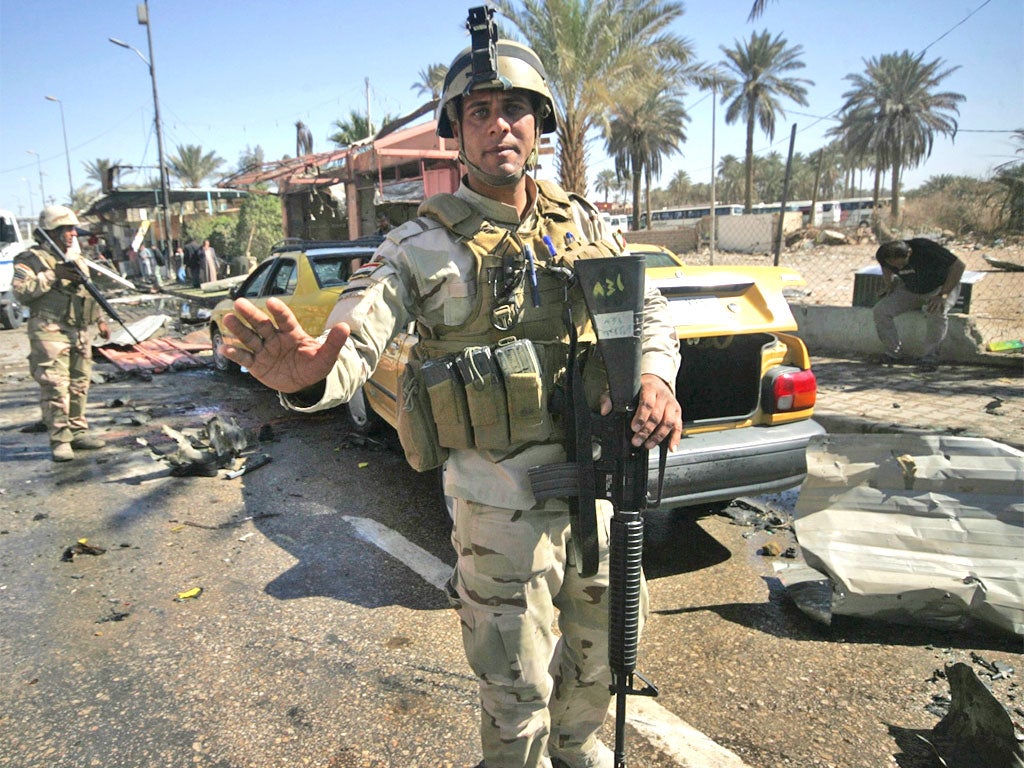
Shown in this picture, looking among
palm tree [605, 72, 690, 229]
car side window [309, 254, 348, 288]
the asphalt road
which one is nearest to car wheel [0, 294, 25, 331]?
car side window [309, 254, 348, 288]

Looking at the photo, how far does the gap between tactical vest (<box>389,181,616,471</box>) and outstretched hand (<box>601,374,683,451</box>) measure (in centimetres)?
16

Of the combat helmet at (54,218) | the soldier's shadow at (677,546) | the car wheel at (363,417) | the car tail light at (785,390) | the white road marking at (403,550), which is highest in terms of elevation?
the combat helmet at (54,218)

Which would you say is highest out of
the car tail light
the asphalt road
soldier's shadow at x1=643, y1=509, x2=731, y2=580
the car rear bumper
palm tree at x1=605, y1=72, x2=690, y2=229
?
palm tree at x1=605, y1=72, x2=690, y2=229

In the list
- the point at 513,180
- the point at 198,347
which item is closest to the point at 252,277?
the point at 198,347

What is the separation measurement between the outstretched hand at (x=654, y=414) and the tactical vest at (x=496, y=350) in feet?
0.51

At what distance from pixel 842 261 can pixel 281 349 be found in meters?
23.2

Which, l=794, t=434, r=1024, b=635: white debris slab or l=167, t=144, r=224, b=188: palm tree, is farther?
l=167, t=144, r=224, b=188: palm tree

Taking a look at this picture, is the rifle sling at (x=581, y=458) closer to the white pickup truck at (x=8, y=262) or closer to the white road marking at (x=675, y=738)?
the white road marking at (x=675, y=738)

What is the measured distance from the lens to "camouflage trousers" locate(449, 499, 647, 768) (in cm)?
179

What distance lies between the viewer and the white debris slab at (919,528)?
8.62 ft

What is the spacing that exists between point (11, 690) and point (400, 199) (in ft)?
47.5

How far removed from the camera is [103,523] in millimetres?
4109

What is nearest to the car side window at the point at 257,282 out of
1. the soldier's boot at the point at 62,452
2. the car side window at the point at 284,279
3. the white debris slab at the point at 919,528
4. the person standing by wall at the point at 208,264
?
the car side window at the point at 284,279

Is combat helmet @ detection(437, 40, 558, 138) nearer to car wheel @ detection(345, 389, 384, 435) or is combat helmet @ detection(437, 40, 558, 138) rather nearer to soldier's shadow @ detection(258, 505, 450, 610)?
soldier's shadow @ detection(258, 505, 450, 610)
